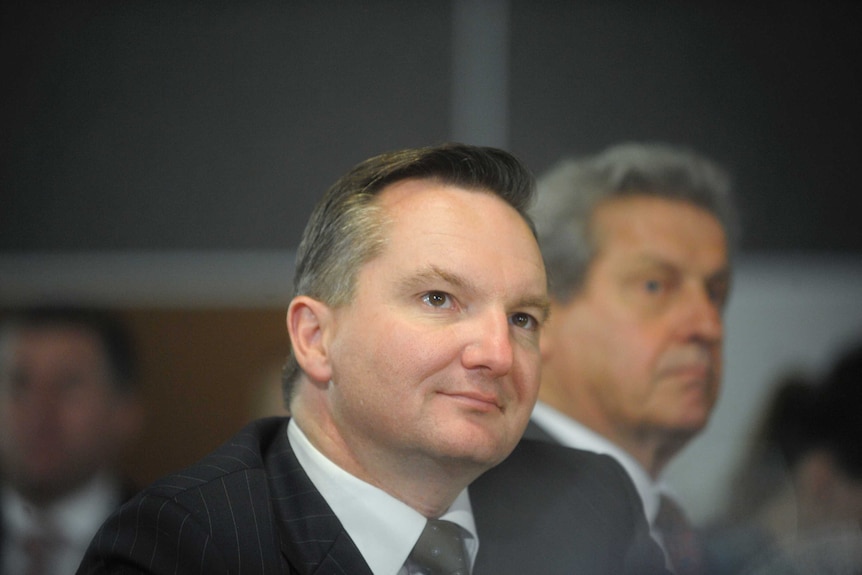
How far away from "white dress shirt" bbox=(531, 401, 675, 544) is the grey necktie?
0.57 m

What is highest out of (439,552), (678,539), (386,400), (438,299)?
(438,299)

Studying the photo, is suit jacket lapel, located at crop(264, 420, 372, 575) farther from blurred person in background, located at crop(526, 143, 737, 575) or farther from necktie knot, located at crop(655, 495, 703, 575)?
necktie knot, located at crop(655, 495, 703, 575)

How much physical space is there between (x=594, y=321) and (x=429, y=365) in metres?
0.83

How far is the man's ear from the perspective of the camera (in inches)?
60.3

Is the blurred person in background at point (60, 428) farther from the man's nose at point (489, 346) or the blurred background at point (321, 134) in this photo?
the man's nose at point (489, 346)

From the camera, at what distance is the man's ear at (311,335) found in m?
1.53

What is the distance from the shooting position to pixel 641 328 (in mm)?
2168

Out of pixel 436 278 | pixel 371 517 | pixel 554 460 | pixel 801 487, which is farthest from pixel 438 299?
pixel 801 487

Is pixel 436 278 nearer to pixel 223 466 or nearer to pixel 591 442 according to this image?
pixel 223 466

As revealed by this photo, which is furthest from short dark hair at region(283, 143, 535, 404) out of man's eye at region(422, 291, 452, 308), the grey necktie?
the grey necktie

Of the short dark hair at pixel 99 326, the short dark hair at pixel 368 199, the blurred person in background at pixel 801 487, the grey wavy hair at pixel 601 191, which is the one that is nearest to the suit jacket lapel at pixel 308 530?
the short dark hair at pixel 368 199

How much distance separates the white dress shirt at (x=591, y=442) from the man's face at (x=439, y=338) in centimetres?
61

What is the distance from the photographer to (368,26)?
7.45 feet

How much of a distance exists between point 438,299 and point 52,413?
1.07 meters
